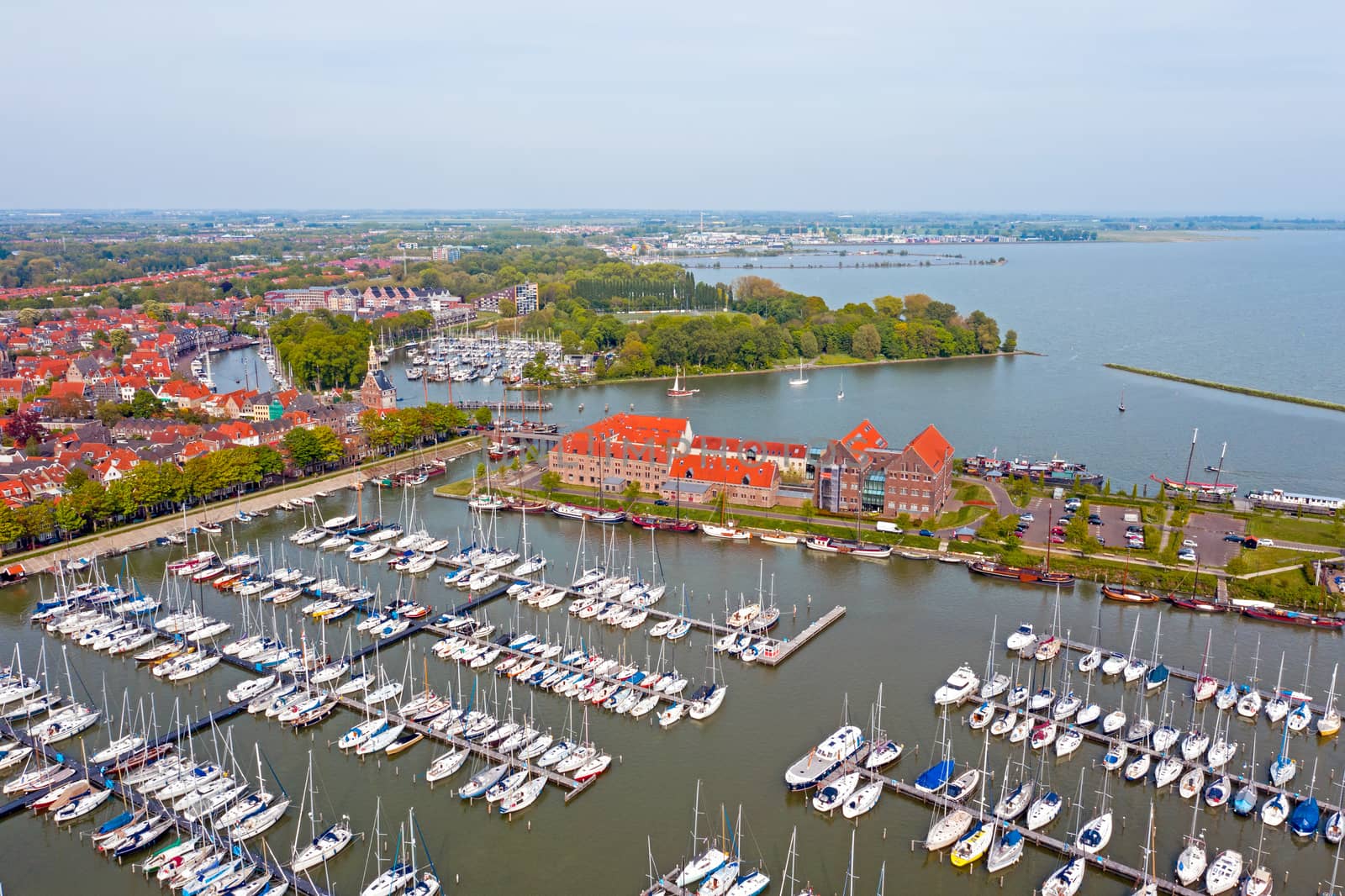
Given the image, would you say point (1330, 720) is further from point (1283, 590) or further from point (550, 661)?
point (550, 661)

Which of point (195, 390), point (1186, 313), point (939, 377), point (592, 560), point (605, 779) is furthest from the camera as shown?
point (1186, 313)

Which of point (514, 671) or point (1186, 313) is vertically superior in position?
point (1186, 313)

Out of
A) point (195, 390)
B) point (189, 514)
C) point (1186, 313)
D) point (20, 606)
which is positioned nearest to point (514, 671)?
point (20, 606)

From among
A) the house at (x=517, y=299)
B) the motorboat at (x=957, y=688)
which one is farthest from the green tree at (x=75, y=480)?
the house at (x=517, y=299)

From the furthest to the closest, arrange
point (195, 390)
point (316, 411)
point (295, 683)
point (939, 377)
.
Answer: point (939, 377)
point (195, 390)
point (316, 411)
point (295, 683)

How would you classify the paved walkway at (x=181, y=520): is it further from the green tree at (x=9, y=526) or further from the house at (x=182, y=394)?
the house at (x=182, y=394)

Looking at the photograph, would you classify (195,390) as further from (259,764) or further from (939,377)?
(939,377)
